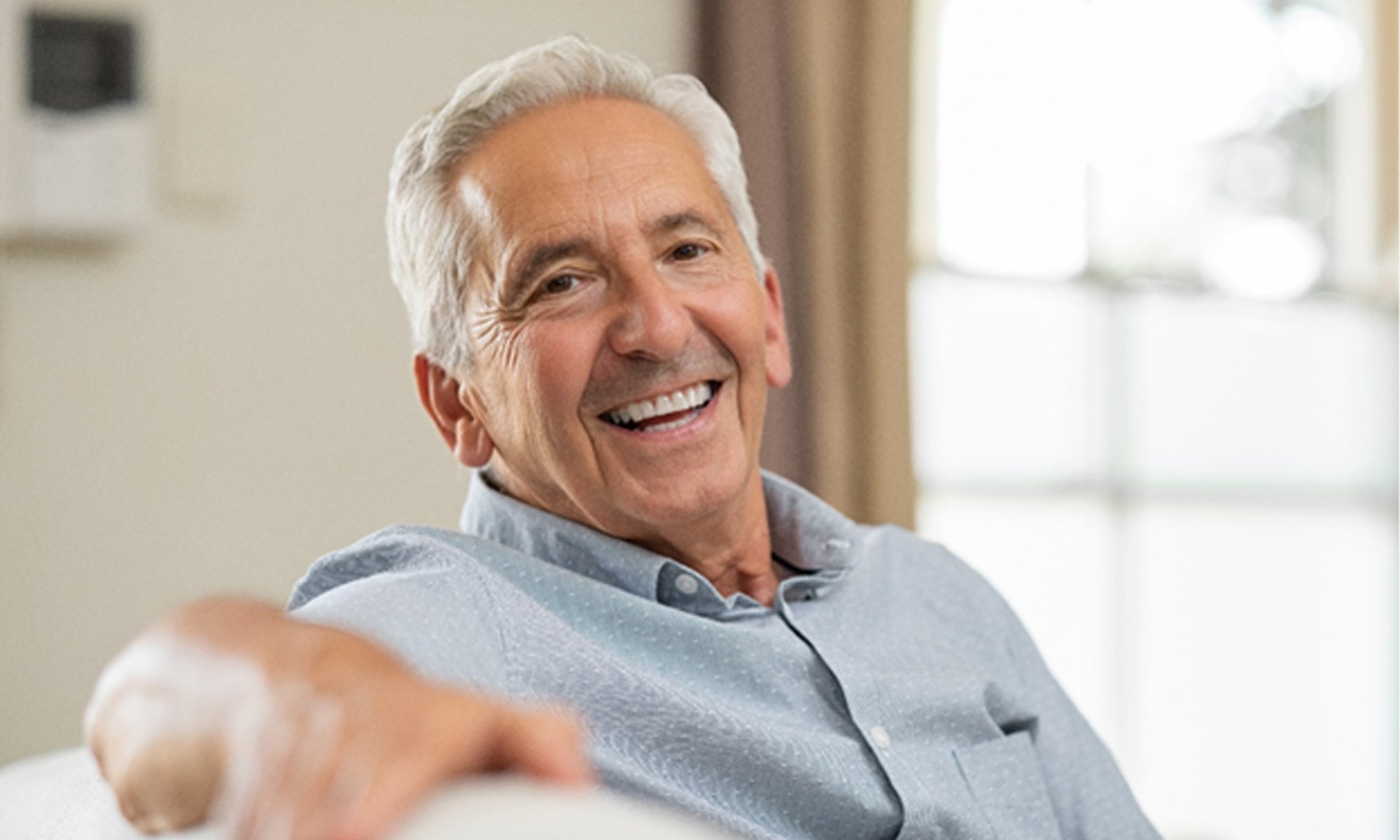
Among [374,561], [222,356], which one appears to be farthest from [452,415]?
[222,356]

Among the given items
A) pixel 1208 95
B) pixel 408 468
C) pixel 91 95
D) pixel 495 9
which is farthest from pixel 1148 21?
pixel 91 95

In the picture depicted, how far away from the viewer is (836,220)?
3.12m

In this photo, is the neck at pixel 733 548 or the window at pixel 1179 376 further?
the window at pixel 1179 376

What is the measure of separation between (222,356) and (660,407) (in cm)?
120

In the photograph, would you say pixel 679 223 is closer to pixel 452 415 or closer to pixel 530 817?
pixel 452 415

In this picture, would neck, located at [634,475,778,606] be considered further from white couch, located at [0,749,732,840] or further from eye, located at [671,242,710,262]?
white couch, located at [0,749,732,840]

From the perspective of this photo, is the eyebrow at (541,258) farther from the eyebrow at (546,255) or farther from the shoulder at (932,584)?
the shoulder at (932,584)

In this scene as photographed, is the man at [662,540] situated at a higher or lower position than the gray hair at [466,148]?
lower

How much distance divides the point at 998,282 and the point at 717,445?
2.13 metres

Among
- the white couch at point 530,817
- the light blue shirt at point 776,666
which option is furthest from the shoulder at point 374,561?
the white couch at point 530,817

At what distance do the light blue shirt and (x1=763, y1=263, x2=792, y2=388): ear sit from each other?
0.39ft

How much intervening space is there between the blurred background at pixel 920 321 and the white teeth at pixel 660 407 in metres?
1.18

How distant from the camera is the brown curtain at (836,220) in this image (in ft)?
9.90

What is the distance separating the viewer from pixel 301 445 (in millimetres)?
2588
